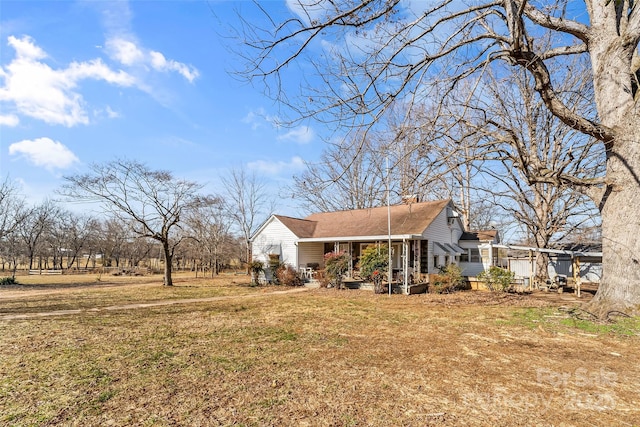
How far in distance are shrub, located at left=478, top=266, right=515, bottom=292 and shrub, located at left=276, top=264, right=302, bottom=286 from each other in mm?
10196

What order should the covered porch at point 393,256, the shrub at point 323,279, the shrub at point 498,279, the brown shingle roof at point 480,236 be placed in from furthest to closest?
1. the brown shingle roof at point 480,236
2. the shrub at point 323,279
3. the covered porch at point 393,256
4. the shrub at point 498,279

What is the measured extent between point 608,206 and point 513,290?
953 cm

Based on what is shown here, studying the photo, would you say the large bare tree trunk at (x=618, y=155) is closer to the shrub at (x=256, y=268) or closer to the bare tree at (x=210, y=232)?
the shrub at (x=256, y=268)

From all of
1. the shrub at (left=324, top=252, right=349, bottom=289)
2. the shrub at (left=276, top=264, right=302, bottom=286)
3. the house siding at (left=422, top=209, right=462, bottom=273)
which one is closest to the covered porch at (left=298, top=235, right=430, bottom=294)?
the house siding at (left=422, top=209, right=462, bottom=273)

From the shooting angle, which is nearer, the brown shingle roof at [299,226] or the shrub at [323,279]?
the shrub at [323,279]

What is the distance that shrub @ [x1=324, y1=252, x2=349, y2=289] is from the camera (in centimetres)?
1798

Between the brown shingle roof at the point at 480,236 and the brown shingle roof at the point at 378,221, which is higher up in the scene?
the brown shingle roof at the point at 378,221

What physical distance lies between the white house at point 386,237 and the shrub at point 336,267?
1542 millimetres

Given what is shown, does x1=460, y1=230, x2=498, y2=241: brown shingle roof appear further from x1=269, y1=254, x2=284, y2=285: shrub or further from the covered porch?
x1=269, y1=254, x2=284, y2=285: shrub

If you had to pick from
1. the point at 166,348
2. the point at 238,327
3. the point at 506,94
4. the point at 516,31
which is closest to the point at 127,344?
the point at 166,348

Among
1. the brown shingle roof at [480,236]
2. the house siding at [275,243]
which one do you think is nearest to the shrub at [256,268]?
the house siding at [275,243]

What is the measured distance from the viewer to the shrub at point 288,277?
20109 millimetres

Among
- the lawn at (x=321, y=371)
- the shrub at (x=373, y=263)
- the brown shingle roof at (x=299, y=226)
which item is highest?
the brown shingle roof at (x=299, y=226)

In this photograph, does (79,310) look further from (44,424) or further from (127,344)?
(44,424)
